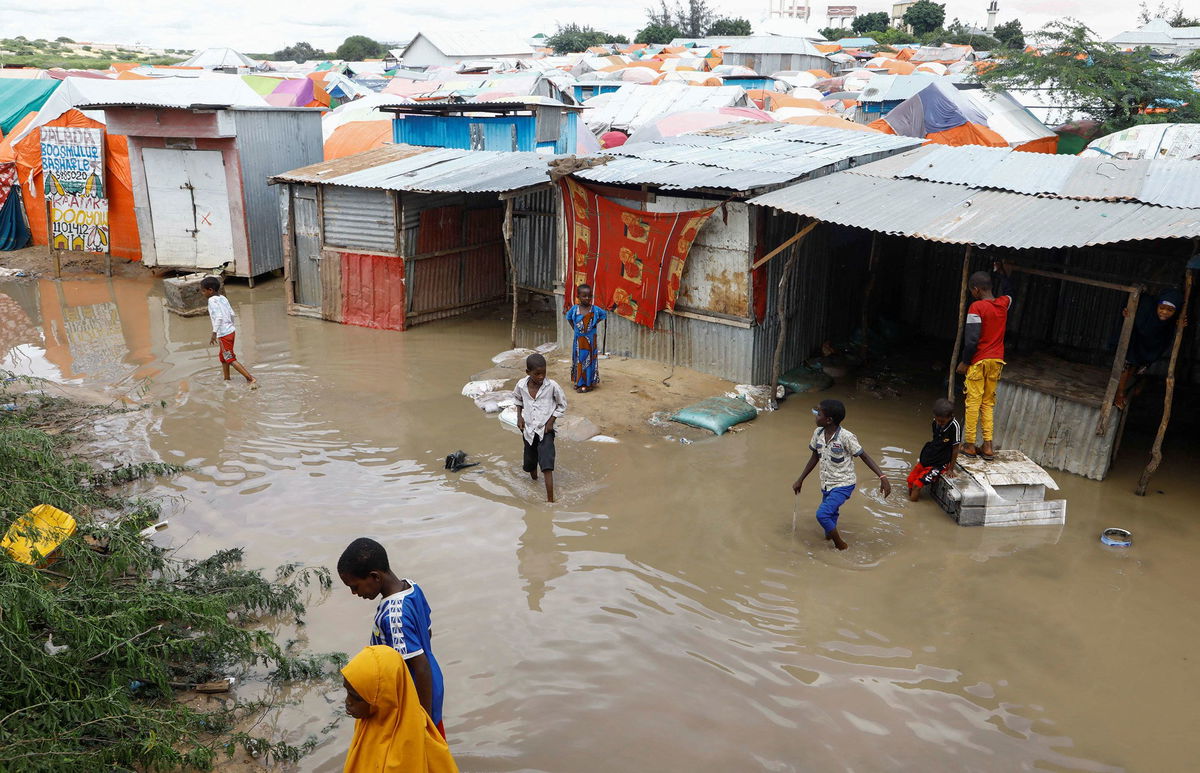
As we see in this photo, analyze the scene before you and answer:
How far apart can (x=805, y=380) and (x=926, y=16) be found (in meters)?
67.2

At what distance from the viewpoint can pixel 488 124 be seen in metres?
19.2

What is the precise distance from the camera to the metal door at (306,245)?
40.3ft

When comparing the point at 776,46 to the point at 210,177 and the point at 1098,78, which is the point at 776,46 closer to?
the point at 1098,78

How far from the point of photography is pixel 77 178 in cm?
1527

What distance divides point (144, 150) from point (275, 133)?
2157 millimetres

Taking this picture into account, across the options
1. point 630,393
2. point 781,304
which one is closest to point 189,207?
point 630,393

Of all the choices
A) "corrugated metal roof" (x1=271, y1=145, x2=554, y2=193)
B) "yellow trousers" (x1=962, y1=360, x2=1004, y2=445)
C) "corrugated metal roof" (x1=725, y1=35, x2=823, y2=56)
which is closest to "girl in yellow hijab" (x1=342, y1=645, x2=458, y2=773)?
"yellow trousers" (x1=962, y1=360, x2=1004, y2=445)

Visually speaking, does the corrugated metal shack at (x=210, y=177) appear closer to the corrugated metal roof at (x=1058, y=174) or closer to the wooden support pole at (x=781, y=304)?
the wooden support pole at (x=781, y=304)

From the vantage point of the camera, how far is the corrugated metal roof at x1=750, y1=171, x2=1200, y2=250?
674 cm

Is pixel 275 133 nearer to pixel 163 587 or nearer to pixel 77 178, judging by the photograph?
pixel 77 178

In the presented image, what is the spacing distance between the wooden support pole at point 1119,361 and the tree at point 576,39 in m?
69.9

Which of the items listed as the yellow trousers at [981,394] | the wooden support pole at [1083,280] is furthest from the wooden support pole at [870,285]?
the yellow trousers at [981,394]

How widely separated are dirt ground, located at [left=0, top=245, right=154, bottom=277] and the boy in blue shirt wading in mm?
13213

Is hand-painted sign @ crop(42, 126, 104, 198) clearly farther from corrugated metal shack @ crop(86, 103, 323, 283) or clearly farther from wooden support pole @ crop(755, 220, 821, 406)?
wooden support pole @ crop(755, 220, 821, 406)
